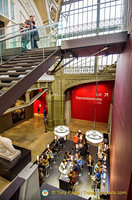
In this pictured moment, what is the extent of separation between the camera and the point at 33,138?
8711 mm

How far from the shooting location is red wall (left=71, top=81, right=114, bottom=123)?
32.6 feet

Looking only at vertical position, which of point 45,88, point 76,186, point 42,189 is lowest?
point 76,186

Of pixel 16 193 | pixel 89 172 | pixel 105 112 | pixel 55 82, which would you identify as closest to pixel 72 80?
pixel 55 82

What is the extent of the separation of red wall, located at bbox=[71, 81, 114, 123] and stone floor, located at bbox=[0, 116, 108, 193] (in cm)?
76

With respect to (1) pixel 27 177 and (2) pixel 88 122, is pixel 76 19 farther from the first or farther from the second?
(1) pixel 27 177

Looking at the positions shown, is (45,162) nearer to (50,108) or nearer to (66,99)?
(50,108)

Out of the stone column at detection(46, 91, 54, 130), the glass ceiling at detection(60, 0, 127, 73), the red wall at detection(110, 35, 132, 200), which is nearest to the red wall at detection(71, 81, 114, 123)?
the glass ceiling at detection(60, 0, 127, 73)

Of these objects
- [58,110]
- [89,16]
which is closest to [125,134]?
[58,110]

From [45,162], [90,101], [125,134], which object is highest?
[125,134]

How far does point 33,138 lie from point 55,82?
513 cm

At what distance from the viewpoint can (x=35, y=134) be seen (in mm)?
9344

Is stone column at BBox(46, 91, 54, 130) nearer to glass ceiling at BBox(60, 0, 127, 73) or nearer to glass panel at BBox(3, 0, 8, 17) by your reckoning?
glass ceiling at BBox(60, 0, 127, 73)

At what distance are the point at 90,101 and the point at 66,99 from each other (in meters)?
2.37

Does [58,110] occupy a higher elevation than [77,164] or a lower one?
higher
